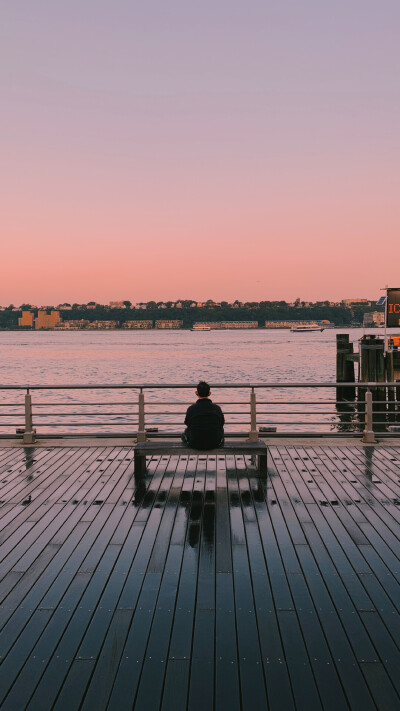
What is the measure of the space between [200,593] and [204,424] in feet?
9.94

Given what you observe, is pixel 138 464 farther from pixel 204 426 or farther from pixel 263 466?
pixel 263 466

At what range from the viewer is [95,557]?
4.50 metres

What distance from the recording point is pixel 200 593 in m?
3.86

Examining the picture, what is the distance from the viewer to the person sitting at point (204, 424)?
6711 millimetres

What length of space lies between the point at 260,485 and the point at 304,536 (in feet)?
5.96

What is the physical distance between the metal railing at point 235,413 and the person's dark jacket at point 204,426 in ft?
4.59

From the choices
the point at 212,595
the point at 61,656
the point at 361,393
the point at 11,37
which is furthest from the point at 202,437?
the point at 361,393

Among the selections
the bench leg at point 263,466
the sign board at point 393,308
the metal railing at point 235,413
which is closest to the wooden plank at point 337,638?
the bench leg at point 263,466

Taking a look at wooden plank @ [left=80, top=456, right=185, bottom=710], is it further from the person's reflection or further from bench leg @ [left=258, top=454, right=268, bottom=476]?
the person's reflection

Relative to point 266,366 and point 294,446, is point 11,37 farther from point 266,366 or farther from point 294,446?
point 266,366

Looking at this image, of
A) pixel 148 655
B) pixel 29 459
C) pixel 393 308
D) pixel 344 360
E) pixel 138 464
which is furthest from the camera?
pixel 344 360

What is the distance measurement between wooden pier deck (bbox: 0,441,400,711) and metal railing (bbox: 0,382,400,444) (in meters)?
1.94

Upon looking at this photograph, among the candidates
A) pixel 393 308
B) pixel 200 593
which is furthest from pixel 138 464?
pixel 393 308

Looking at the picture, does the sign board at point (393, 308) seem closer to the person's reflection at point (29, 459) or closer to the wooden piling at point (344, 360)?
the wooden piling at point (344, 360)
